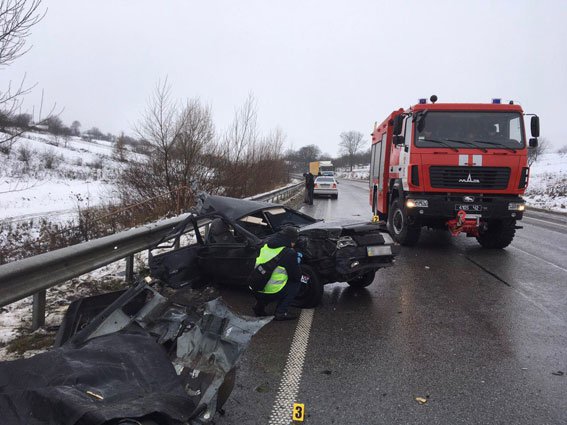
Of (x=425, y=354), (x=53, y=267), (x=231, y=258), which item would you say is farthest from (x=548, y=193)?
(x=53, y=267)

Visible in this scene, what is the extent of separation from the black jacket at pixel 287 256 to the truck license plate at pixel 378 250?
42.1 inches

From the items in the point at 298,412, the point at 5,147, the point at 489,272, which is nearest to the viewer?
the point at 298,412

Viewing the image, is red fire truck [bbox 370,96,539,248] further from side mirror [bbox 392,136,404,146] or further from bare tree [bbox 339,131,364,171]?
bare tree [bbox 339,131,364,171]

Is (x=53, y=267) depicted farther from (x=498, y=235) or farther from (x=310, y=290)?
(x=498, y=235)

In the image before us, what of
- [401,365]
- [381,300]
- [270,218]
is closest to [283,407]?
[401,365]

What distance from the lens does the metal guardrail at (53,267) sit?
136 inches

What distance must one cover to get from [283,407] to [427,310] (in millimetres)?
2835

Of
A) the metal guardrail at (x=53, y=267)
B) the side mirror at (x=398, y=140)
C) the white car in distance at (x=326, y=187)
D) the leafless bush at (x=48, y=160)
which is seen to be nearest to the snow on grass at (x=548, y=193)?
the white car in distance at (x=326, y=187)

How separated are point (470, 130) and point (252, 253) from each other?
583 centimetres

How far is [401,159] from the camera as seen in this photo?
9.27 metres

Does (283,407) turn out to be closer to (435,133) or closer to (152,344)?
(152,344)

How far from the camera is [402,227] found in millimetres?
9297

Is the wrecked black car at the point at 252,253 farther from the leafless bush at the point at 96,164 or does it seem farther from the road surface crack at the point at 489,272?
the leafless bush at the point at 96,164

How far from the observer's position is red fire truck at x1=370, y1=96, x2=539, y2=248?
8.38 m
